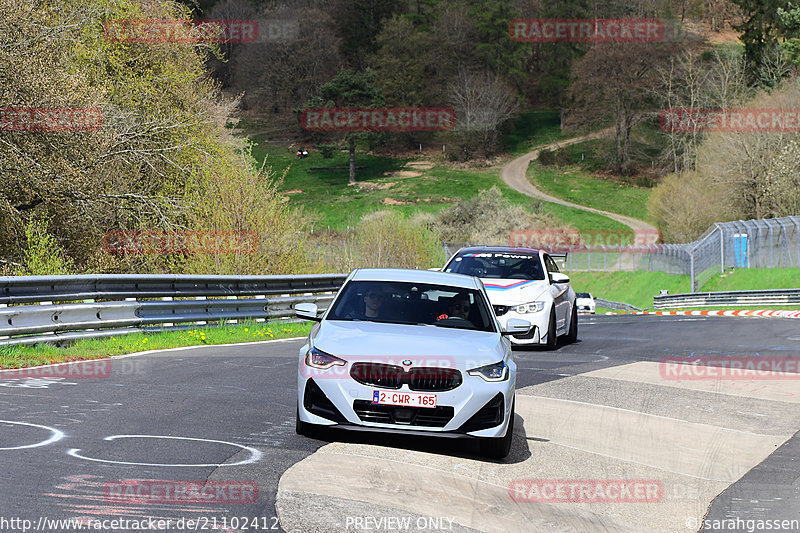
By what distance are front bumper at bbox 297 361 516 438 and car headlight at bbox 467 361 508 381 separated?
7 centimetres

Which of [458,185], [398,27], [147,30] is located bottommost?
[458,185]

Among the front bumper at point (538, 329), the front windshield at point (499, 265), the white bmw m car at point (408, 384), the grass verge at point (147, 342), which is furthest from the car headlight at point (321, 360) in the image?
the front windshield at point (499, 265)

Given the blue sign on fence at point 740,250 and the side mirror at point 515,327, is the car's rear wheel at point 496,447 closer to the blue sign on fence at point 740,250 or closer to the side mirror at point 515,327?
the side mirror at point 515,327

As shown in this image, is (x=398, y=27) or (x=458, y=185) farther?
(x=398, y=27)

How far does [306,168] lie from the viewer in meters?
128

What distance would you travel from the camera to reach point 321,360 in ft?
27.3

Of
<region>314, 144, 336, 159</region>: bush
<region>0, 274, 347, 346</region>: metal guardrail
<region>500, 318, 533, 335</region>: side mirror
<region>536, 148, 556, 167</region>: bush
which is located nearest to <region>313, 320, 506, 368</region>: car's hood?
<region>500, 318, 533, 335</region>: side mirror

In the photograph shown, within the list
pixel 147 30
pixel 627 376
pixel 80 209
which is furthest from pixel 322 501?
pixel 147 30

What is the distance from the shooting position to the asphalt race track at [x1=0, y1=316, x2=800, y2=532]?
6.09 m

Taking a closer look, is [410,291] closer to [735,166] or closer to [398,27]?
[735,166]

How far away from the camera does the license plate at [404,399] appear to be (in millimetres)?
8023

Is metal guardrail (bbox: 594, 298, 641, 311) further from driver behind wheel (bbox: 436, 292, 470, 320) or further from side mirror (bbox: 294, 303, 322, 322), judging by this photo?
side mirror (bbox: 294, 303, 322, 322)

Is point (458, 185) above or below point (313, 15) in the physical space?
below

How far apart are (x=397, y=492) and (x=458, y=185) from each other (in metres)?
107
